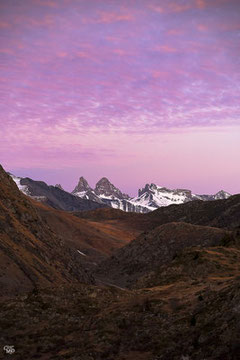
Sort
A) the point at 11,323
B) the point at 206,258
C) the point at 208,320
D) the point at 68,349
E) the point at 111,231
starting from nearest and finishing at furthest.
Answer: the point at 208,320
the point at 68,349
the point at 11,323
the point at 206,258
the point at 111,231

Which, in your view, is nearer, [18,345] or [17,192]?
[18,345]

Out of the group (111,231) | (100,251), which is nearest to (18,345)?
(100,251)

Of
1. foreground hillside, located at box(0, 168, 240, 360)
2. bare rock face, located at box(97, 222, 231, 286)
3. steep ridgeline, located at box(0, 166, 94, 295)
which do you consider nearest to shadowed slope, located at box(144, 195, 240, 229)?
bare rock face, located at box(97, 222, 231, 286)

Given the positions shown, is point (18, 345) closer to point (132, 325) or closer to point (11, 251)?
point (132, 325)

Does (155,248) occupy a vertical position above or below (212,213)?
below

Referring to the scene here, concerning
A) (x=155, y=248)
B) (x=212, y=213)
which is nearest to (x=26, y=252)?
(x=155, y=248)

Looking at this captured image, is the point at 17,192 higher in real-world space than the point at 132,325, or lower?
higher

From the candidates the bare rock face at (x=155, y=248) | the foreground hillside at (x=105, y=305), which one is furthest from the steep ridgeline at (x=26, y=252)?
the bare rock face at (x=155, y=248)

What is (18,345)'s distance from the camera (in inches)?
1054

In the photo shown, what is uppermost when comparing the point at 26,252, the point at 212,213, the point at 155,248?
the point at 212,213

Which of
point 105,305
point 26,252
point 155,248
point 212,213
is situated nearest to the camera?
point 105,305

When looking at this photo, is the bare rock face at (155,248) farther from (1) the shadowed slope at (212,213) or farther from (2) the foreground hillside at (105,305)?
(1) the shadowed slope at (212,213)

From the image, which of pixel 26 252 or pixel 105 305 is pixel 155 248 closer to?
pixel 26 252

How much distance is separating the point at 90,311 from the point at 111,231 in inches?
5783
